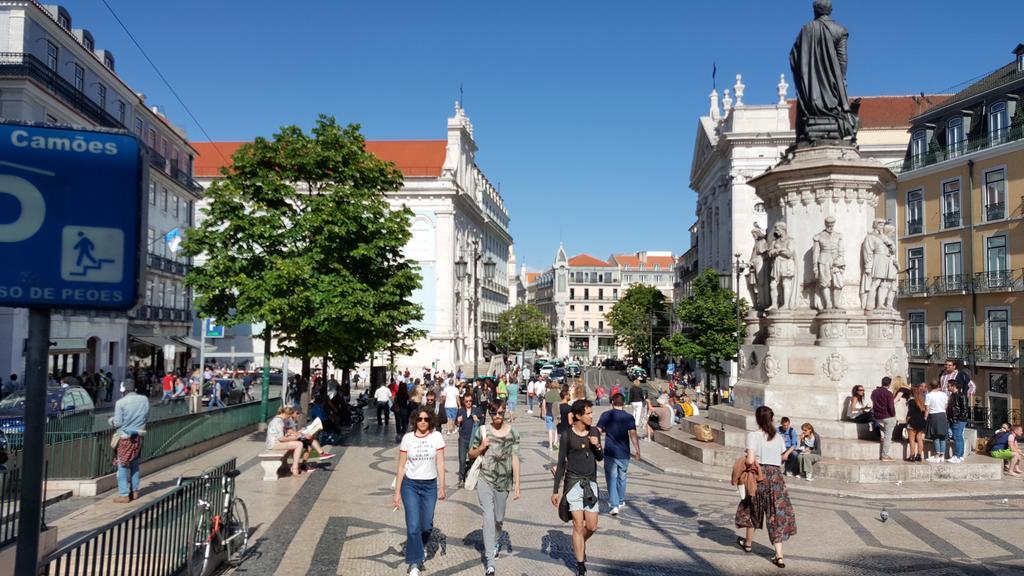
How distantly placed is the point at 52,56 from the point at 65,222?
34.9m

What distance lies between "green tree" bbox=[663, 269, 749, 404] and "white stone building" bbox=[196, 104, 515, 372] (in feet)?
55.9

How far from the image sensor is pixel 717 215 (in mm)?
59250

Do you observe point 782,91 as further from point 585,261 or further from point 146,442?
point 585,261

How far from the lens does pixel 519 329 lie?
7625 cm

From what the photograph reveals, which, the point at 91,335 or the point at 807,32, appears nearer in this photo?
the point at 807,32

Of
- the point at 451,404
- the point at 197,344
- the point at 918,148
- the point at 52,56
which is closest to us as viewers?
the point at 451,404

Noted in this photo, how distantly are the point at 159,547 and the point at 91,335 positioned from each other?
35.0 metres

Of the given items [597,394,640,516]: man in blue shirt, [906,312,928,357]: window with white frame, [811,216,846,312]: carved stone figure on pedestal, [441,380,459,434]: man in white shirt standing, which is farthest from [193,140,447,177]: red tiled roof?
[597,394,640,516]: man in blue shirt

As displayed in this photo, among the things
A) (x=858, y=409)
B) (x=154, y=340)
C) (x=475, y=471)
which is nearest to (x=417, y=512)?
(x=475, y=471)

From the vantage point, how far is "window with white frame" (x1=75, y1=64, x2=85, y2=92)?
33906 millimetres

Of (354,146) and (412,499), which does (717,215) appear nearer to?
(354,146)

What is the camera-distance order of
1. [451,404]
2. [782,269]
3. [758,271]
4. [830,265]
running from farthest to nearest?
[451,404], [758,271], [782,269], [830,265]

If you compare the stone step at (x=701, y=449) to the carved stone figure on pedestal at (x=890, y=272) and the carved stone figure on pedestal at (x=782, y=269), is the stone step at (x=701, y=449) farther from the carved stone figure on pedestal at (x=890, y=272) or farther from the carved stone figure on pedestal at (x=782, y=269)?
the carved stone figure on pedestal at (x=890, y=272)

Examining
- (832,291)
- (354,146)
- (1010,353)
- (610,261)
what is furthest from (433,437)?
(610,261)
